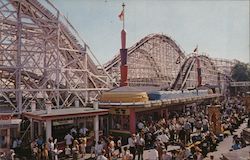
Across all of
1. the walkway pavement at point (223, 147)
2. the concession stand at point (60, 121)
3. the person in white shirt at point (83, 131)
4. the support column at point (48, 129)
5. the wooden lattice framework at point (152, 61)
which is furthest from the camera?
the wooden lattice framework at point (152, 61)

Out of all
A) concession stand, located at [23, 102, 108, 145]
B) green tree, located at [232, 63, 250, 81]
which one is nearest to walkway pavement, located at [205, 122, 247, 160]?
concession stand, located at [23, 102, 108, 145]

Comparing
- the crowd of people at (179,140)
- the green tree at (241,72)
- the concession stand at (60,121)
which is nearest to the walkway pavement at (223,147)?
the crowd of people at (179,140)

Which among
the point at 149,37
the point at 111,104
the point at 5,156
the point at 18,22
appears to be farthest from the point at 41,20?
the point at 149,37

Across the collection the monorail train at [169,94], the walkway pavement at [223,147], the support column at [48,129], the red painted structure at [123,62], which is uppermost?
the red painted structure at [123,62]

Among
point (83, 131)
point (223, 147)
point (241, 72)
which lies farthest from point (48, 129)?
point (241, 72)

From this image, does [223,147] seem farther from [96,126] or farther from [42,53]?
[42,53]

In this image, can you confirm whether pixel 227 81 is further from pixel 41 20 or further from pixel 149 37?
pixel 41 20

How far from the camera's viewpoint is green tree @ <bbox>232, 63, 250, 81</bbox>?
76688 mm

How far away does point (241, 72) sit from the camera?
77.1m

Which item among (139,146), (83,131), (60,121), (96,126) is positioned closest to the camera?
(139,146)

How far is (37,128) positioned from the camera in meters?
17.3

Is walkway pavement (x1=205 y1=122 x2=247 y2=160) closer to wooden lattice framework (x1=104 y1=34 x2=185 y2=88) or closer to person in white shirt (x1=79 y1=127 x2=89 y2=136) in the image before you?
person in white shirt (x1=79 y1=127 x2=89 y2=136)

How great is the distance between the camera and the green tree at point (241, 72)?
7669 cm

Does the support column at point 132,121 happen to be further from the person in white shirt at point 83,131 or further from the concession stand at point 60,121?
the person in white shirt at point 83,131
